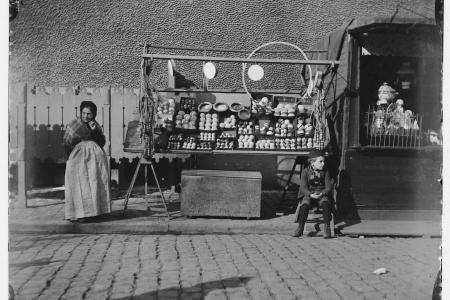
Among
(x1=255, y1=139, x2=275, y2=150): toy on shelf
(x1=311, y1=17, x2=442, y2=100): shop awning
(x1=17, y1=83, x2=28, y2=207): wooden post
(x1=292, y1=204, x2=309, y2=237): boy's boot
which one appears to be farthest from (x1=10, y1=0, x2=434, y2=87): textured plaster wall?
(x1=292, y1=204, x2=309, y2=237): boy's boot

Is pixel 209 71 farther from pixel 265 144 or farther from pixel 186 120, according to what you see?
pixel 265 144

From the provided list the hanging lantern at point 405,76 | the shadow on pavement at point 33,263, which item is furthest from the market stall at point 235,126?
the shadow on pavement at point 33,263

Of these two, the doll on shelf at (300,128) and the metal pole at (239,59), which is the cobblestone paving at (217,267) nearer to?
the doll on shelf at (300,128)

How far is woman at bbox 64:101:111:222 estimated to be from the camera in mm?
7211

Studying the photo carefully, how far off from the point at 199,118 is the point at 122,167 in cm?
290

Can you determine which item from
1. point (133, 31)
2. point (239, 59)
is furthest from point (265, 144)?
point (133, 31)

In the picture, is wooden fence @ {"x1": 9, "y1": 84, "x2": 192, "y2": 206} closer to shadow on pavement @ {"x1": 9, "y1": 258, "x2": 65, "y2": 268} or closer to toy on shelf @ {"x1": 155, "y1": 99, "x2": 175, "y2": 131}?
toy on shelf @ {"x1": 155, "y1": 99, "x2": 175, "y2": 131}

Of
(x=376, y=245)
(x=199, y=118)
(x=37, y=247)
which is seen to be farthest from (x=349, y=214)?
(x=37, y=247)

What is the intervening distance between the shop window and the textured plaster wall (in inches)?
79.2

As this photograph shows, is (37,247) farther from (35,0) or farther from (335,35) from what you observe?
(35,0)

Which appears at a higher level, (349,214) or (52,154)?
(52,154)

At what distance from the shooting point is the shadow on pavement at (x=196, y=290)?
4.47 metres

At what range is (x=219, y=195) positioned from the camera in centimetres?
771

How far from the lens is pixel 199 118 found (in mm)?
8492
